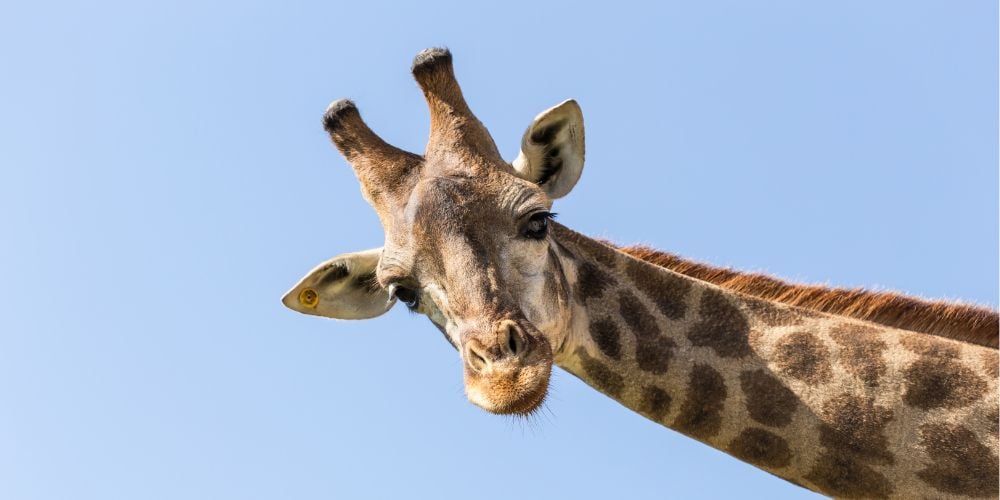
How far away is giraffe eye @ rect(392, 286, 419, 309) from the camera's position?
310 inches

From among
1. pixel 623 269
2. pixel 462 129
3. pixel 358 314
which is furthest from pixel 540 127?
pixel 358 314

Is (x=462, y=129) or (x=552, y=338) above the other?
(x=462, y=129)

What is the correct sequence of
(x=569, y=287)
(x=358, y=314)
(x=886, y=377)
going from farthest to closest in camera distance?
(x=358, y=314), (x=569, y=287), (x=886, y=377)

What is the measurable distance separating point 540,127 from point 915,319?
2701mm

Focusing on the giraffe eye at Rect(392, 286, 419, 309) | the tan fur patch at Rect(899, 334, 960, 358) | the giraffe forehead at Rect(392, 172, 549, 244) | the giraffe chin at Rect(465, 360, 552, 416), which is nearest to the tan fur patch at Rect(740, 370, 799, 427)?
the tan fur patch at Rect(899, 334, 960, 358)

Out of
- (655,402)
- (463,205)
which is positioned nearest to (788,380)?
(655,402)

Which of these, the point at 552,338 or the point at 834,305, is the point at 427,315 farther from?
the point at 834,305

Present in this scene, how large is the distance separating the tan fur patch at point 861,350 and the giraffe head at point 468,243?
1.71 m

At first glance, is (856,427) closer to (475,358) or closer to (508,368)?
(508,368)

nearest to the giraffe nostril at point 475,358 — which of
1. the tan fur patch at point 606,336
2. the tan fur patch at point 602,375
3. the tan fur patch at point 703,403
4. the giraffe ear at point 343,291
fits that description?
the tan fur patch at point 602,375

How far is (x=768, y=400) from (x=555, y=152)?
2.22 m

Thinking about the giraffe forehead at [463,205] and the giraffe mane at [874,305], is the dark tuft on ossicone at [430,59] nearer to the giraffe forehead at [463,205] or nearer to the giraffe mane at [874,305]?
the giraffe forehead at [463,205]

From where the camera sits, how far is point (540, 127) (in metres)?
8.28

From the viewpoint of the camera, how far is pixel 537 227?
7801 mm
